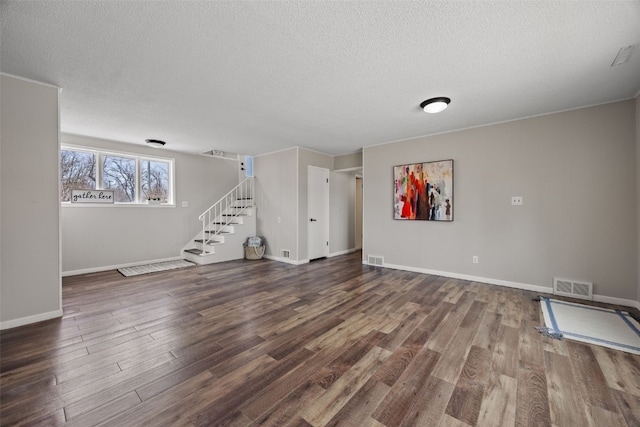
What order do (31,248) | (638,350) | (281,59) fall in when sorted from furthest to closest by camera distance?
1. (31,248)
2. (281,59)
3. (638,350)

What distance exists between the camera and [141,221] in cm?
548

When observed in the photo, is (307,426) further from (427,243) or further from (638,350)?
(427,243)

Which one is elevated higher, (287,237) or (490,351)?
(287,237)

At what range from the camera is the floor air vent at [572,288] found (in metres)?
3.29

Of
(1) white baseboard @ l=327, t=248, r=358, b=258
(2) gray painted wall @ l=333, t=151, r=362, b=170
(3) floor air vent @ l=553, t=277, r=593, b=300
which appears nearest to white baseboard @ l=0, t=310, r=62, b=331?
(1) white baseboard @ l=327, t=248, r=358, b=258

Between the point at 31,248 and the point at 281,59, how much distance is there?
3.27 metres

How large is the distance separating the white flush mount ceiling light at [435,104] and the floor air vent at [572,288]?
288 centimetres

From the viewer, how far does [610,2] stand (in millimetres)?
1668

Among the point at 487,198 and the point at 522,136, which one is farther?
the point at 487,198

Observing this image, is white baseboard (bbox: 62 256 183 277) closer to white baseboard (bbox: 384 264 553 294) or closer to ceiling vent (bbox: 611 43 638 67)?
white baseboard (bbox: 384 264 553 294)

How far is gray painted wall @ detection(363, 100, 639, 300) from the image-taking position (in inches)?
124

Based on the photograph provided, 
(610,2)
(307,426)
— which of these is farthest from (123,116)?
(610,2)

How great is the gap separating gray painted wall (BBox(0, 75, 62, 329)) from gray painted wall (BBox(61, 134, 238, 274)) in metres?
2.42

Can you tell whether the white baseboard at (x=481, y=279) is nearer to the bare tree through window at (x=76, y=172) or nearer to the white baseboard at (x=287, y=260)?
the white baseboard at (x=287, y=260)
